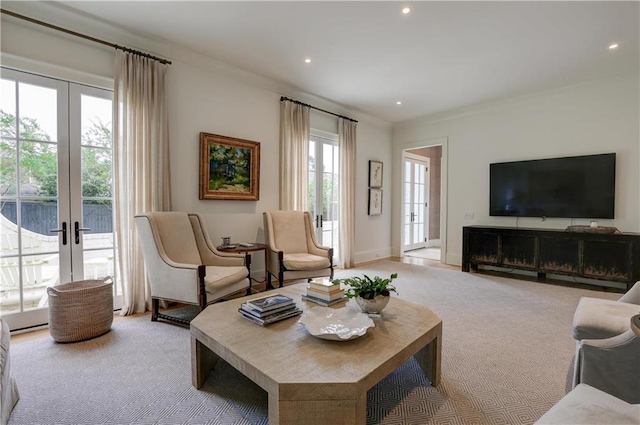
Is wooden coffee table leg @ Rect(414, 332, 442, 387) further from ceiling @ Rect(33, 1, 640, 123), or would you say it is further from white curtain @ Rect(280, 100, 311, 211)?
white curtain @ Rect(280, 100, 311, 211)

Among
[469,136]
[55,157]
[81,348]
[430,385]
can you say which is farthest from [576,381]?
[469,136]

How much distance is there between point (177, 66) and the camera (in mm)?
3453

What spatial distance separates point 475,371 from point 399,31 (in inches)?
120

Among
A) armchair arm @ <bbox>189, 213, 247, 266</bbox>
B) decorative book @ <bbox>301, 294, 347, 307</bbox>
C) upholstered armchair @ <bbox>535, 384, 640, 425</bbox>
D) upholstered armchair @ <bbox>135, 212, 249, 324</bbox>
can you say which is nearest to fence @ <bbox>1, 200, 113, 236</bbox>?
upholstered armchair @ <bbox>135, 212, 249, 324</bbox>

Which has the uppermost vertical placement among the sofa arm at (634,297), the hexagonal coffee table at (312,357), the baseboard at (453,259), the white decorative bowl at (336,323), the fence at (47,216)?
the fence at (47,216)

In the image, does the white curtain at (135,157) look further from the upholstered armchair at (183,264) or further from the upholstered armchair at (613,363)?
the upholstered armchair at (613,363)

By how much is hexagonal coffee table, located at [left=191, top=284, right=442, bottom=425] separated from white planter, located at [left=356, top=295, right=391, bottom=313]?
0.24 ft

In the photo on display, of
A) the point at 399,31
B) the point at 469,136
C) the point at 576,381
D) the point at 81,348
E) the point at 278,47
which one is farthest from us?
the point at 469,136

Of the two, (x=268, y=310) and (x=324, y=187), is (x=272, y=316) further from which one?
(x=324, y=187)

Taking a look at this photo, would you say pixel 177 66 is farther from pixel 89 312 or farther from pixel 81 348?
pixel 81 348

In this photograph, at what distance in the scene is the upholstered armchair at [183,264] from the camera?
265 cm

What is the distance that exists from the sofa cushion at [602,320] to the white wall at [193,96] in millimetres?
3426

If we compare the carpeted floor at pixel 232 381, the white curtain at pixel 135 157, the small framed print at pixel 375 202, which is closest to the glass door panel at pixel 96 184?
the white curtain at pixel 135 157

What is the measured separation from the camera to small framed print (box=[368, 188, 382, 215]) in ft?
19.8
